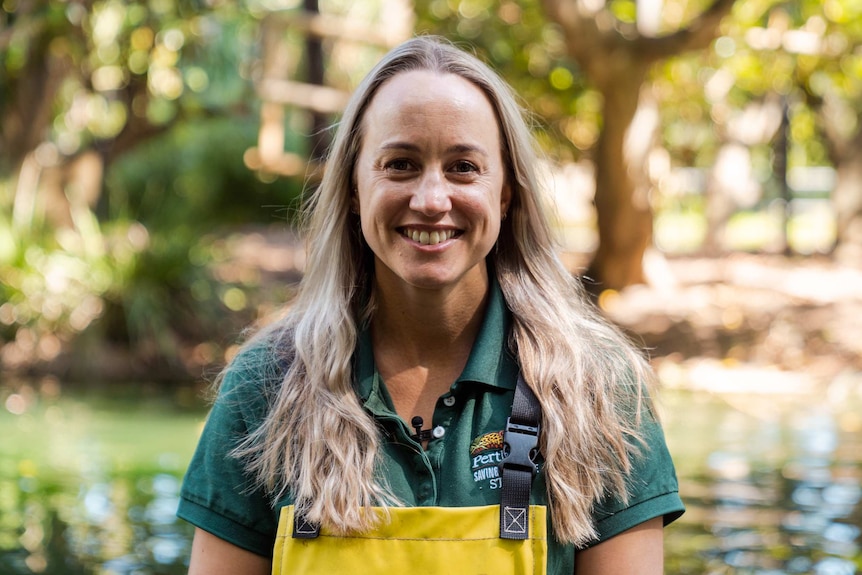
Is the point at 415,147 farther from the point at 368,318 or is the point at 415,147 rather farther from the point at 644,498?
the point at 644,498

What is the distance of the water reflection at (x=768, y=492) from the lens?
4.58 metres

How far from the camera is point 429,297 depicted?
7.97 ft

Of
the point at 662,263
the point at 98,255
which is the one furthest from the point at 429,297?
the point at 662,263

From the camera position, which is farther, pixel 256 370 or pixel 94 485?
pixel 94 485

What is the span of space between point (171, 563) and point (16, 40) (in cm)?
471

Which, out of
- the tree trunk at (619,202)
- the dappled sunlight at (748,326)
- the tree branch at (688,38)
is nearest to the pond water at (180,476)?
the dappled sunlight at (748,326)

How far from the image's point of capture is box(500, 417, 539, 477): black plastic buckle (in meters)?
2.23

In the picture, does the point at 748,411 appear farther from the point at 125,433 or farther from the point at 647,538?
the point at 647,538

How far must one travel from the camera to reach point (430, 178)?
7.65ft

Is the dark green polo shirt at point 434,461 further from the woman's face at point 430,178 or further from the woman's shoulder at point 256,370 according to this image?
the woman's face at point 430,178

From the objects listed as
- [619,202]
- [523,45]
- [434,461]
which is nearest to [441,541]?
[434,461]

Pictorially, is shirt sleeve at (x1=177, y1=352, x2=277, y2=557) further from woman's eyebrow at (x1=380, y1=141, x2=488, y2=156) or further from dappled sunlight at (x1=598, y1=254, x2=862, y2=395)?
dappled sunlight at (x1=598, y1=254, x2=862, y2=395)

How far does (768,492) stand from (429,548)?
3762 millimetres

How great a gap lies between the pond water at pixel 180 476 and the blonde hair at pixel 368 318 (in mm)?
2258
